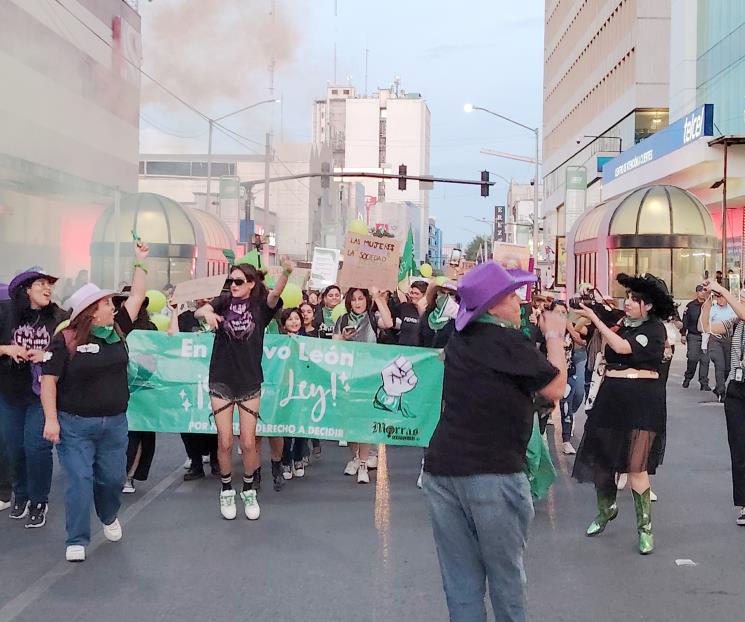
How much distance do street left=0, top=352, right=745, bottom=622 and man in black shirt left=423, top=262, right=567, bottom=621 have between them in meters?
1.31

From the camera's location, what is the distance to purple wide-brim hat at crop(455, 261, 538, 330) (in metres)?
3.64

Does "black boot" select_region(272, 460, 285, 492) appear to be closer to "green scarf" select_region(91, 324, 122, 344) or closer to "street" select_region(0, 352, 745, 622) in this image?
"street" select_region(0, 352, 745, 622)

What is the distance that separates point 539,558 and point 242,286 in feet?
9.05

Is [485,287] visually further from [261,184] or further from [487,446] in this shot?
[261,184]

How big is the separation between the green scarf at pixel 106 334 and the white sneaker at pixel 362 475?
310 centimetres

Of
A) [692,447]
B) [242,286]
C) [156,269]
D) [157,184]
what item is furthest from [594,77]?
[242,286]

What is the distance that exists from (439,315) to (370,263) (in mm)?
763

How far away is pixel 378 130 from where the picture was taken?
159875 millimetres

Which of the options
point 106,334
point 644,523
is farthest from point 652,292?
point 106,334

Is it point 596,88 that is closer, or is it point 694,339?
point 694,339

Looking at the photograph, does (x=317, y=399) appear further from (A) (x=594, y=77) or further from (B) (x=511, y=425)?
(A) (x=594, y=77)

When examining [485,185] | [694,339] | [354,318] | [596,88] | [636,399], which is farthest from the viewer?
[596,88]

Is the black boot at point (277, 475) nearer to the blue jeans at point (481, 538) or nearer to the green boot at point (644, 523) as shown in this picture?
the green boot at point (644, 523)

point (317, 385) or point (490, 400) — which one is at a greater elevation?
point (490, 400)
